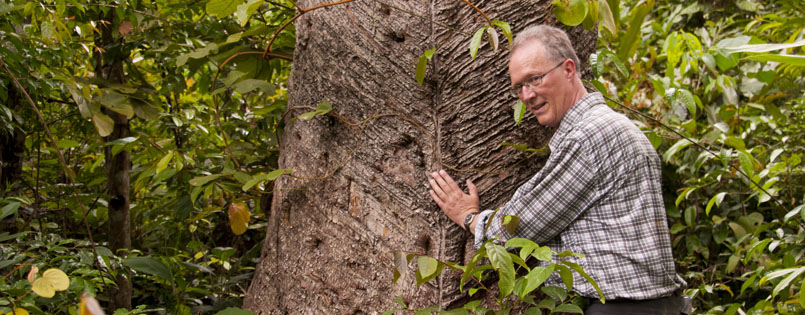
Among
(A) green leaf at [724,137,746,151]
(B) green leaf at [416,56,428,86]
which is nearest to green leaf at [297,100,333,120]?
(B) green leaf at [416,56,428,86]

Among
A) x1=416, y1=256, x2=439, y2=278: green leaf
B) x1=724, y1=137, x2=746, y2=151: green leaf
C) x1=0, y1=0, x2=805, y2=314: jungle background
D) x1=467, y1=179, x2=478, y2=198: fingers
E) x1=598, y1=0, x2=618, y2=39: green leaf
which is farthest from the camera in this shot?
x1=724, y1=137, x2=746, y2=151: green leaf

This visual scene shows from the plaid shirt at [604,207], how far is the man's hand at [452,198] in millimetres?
91

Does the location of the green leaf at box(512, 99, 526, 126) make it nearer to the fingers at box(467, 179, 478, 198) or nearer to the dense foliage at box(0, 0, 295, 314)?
the fingers at box(467, 179, 478, 198)

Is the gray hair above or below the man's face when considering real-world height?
above

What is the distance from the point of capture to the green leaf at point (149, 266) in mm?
2416

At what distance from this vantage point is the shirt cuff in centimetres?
194

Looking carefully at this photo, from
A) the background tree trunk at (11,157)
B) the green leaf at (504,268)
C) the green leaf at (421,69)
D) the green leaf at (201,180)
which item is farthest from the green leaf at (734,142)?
the background tree trunk at (11,157)

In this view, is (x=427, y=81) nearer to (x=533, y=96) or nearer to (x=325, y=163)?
(x=533, y=96)

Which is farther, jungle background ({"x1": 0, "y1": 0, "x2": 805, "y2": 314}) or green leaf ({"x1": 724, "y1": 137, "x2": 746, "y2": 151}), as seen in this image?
green leaf ({"x1": 724, "y1": 137, "x2": 746, "y2": 151})

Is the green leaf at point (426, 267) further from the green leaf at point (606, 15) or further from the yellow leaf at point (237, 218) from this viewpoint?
the yellow leaf at point (237, 218)

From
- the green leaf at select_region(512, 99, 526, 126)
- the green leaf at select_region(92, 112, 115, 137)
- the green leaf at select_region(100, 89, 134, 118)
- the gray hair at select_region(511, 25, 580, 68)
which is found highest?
the gray hair at select_region(511, 25, 580, 68)

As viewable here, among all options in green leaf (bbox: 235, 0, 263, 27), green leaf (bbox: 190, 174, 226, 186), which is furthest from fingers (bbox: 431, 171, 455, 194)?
green leaf (bbox: 190, 174, 226, 186)

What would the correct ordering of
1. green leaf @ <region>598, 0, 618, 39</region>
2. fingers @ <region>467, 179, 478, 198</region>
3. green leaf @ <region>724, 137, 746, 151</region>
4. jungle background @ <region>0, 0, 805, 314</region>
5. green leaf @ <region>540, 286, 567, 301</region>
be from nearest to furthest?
green leaf @ <region>540, 286, 567, 301</region>, green leaf @ <region>598, 0, 618, 39</region>, fingers @ <region>467, 179, 478, 198</region>, jungle background @ <region>0, 0, 805, 314</region>, green leaf @ <region>724, 137, 746, 151</region>

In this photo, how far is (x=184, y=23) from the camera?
10.4 ft
